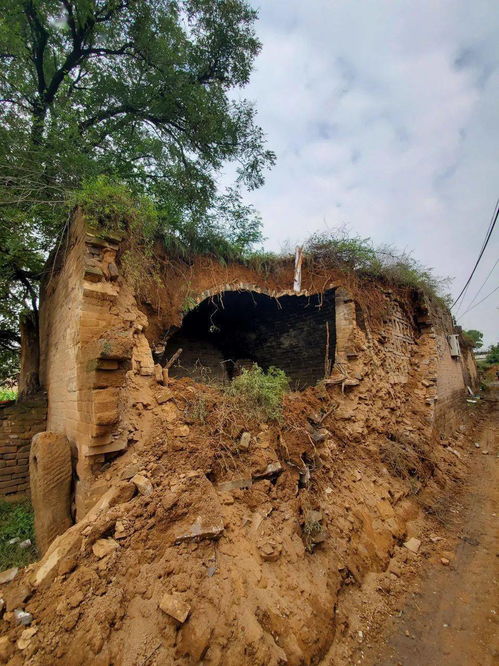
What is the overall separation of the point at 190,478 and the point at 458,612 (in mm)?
2933

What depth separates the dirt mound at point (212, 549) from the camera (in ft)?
6.18

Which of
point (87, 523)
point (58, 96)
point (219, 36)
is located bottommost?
point (87, 523)

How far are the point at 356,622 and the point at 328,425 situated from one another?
2.39 meters

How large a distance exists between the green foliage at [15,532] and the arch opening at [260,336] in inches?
138

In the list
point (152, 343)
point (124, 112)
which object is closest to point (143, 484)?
point (152, 343)

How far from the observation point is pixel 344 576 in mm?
2959

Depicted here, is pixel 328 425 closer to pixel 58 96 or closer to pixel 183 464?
pixel 183 464

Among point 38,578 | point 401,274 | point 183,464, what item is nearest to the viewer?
point 38,578

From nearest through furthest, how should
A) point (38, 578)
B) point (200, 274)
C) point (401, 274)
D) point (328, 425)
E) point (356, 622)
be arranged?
point (38, 578) → point (356, 622) → point (328, 425) → point (200, 274) → point (401, 274)

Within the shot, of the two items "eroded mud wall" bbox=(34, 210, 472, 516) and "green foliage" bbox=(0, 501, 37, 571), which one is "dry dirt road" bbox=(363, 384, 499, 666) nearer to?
"eroded mud wall" bbox=(34, 210, 472, 516)

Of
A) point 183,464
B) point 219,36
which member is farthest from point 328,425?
point 219,36

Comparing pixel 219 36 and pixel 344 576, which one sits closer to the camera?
pixel 344 576

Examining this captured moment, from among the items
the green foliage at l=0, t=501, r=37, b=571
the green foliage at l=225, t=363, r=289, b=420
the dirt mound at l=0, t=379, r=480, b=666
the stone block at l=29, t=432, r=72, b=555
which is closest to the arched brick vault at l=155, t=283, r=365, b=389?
the green foliage at l=225, t=363, r=289, b=420

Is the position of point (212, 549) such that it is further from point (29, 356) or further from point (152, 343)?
point (29, 356)
